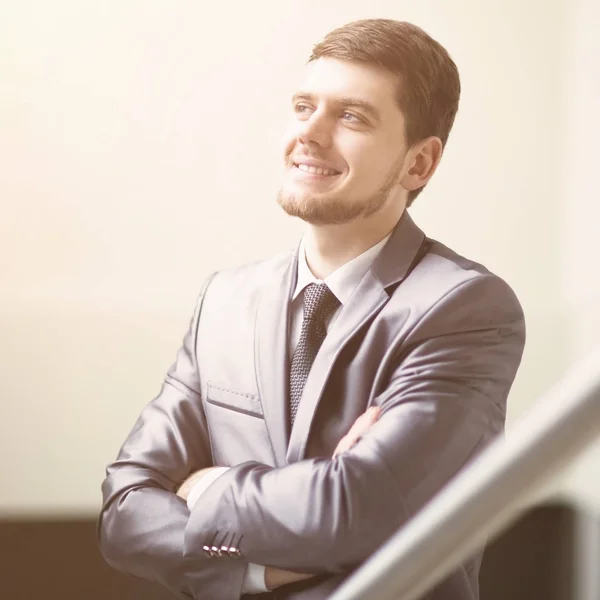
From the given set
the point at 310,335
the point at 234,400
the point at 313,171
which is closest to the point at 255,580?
the point at 234,400

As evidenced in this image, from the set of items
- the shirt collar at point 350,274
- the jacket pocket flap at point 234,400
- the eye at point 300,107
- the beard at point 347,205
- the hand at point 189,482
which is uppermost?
the eye at point 300,107

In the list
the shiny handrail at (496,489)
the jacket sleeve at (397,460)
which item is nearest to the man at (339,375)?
the jacket sleeve at (397,460)

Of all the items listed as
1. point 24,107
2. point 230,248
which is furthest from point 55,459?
point 24,107

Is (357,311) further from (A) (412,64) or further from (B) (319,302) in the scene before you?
(A) (412,64)

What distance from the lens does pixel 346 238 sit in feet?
4.17

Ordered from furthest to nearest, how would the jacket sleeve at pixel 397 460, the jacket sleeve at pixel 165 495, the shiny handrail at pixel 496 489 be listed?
1. the jacket sleeve at pixel 165 495
2. the jacket sleeve at pixel 397 460
3. the shiny handrail at pixel 496 489

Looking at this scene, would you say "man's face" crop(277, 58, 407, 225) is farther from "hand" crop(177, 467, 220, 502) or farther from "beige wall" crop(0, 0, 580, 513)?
"hand" crop(177, 467, 220, 502)

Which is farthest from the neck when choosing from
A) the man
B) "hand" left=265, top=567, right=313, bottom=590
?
"hand" left=265, top=567, right=313, bottom=590

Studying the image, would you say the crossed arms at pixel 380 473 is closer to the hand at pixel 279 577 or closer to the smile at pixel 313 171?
the hand at pixel 279 577

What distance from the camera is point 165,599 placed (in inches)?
53.1

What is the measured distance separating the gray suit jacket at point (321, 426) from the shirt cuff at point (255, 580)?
13 millimetres

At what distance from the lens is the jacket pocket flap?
1291 mm

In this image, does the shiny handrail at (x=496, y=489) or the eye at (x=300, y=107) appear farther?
the eye at (x=300, y=107)

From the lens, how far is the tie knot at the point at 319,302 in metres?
1.28
